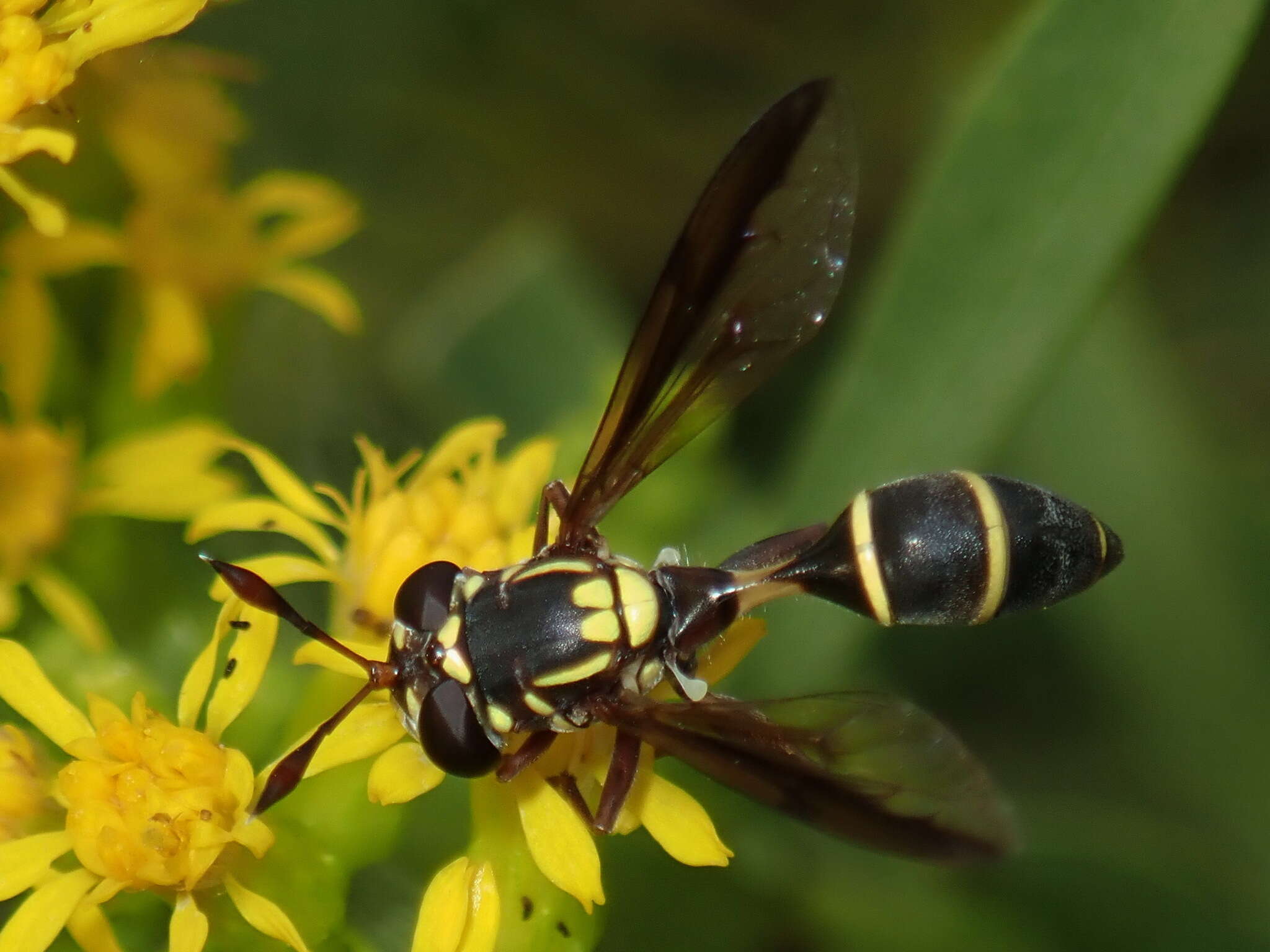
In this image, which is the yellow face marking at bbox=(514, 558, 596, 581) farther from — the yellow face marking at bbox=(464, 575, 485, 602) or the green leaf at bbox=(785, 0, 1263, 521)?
the green leaf at bbox=(785, 0, 1263, 521)

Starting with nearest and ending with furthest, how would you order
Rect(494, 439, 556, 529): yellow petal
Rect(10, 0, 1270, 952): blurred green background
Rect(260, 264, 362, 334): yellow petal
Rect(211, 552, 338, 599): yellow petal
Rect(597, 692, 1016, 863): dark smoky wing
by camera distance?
1. Rect(597, 692, 1016, 863): dark smoky wing
2. Rect(211, 552, 338, 599): yellow petal
3. Rect(494, 439, 556, 529): yellow petal
4. Rect(10, 0, 1270, 952): blurred green background
5. Rect(260, 264, 362, 334): yellow petal

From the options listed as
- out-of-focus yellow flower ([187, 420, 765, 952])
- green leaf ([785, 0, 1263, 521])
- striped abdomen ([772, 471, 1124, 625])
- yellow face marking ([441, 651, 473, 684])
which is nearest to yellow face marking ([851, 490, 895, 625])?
striped abdomen ([772, 471, 1124, 625])

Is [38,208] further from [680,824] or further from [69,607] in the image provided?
[680,824]

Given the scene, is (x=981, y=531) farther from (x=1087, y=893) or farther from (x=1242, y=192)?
(x=1242, y=192)

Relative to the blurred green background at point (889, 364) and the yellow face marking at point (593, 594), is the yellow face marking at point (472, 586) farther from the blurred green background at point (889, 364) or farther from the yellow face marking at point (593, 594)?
the blurred green background at point (889, 364)

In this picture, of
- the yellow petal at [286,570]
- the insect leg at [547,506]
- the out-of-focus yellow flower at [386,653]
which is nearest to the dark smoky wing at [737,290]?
the insect leg at [547,506]
